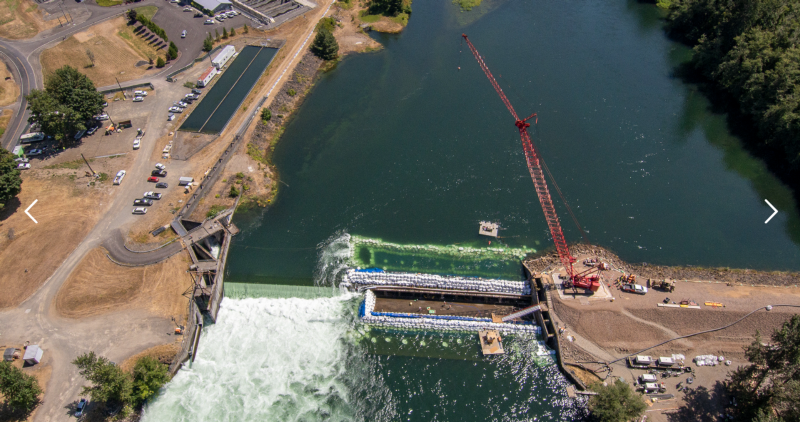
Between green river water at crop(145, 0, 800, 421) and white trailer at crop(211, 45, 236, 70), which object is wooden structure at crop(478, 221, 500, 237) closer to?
green river water at crop(145, 0, 800, 421)

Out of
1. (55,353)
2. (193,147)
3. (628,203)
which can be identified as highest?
(628,203)

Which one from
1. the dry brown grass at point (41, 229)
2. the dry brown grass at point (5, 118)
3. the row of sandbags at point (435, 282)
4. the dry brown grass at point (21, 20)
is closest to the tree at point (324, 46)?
the dry brown grass at point (41, 229)

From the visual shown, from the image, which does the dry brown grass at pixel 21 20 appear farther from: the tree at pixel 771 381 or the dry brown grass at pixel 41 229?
the tree at pixel 771 381

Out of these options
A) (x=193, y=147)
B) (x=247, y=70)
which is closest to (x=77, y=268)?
(x=193, y=147)

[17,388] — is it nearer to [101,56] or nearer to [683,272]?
[683,272]

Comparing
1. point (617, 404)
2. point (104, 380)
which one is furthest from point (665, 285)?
point (104, 380)

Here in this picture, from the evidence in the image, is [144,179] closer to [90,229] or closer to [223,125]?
[90,229]
